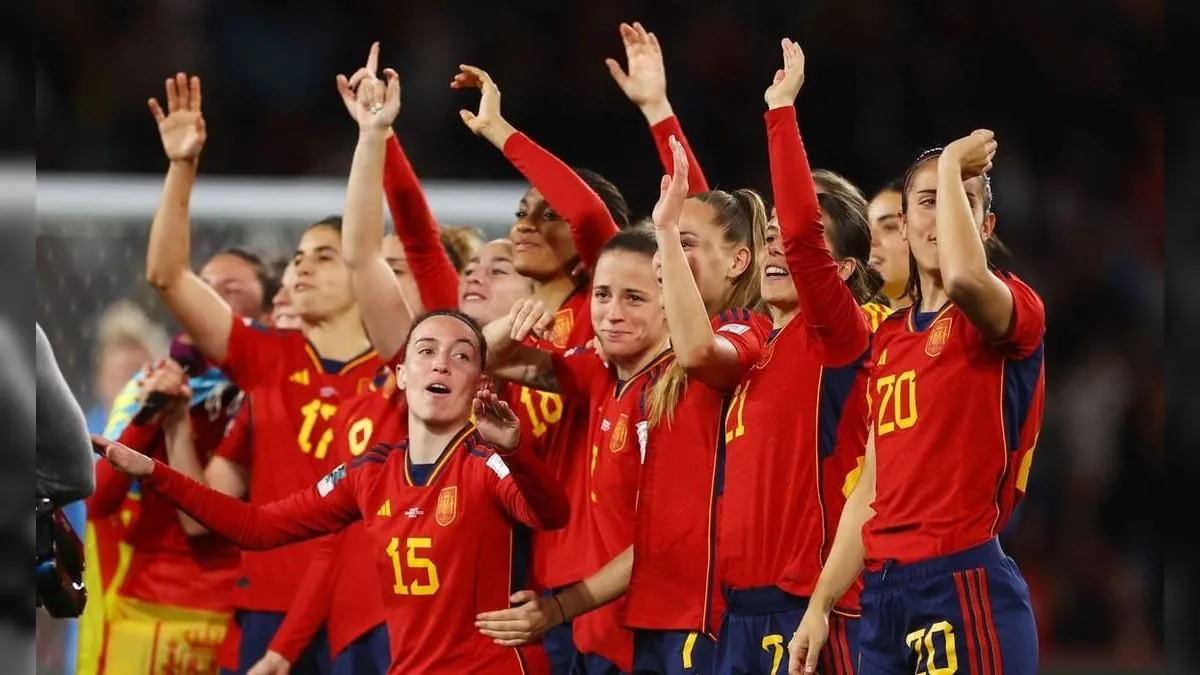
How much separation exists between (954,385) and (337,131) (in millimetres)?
6991

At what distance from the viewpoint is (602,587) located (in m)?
4.03

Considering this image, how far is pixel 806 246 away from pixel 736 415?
0.50 m

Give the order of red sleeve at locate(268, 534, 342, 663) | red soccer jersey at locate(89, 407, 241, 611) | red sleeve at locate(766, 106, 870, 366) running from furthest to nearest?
red soccer jersey at locate(89, 407, 241, 611) → red sleeve at locate(268, 534, 342, 663) → red sleeve at locate(766, 106, 870, 366)

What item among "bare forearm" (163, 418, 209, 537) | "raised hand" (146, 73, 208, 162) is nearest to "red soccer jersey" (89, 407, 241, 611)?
"bare forearm" (163, 418, 209, 537)

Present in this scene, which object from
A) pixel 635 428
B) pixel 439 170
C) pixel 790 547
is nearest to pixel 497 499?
pixel 635 428

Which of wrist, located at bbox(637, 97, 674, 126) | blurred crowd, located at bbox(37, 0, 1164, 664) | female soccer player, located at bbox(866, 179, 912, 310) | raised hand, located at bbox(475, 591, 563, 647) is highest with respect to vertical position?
blurred crowd, located at bbox(37, 0, 1164, 664)

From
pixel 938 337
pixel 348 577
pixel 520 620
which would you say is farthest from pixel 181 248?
pixel 938 337

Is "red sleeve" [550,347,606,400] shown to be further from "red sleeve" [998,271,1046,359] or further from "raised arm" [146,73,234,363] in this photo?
"red sleeve" [998,271,1046,359]

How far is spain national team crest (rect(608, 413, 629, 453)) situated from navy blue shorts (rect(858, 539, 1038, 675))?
95 centimetres

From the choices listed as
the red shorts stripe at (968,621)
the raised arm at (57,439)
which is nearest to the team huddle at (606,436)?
the red shorts stripe at (968,621)

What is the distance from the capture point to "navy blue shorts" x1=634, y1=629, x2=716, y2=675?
384 cm

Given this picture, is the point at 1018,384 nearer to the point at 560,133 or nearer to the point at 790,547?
the point at 790,547

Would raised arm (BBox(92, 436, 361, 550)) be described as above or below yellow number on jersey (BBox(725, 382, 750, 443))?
below

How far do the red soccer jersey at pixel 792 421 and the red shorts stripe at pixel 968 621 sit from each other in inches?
17.9
